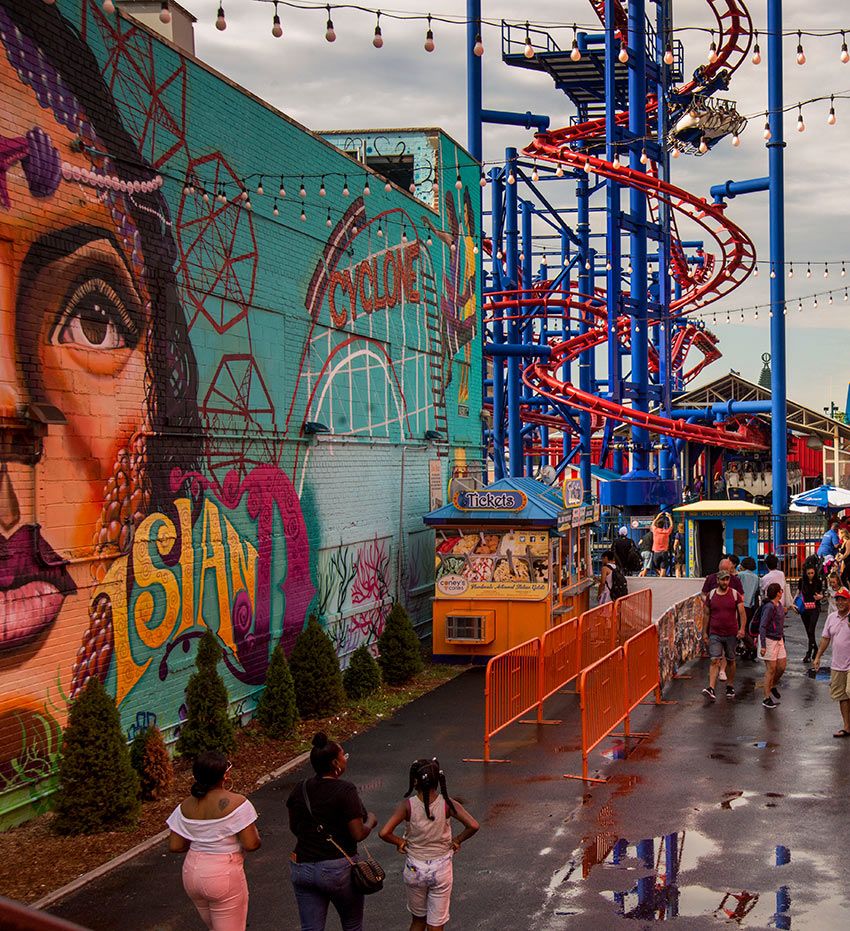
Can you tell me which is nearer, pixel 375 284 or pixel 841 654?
pixel 841 654

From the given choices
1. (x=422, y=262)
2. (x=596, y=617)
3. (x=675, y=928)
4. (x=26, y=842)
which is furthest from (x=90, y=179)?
(x=422, y=262)

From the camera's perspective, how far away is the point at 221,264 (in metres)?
13.9

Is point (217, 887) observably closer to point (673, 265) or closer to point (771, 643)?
point (771, 643)

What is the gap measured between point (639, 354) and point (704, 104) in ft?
20.8

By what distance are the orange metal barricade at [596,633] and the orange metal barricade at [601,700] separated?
2.71 metres

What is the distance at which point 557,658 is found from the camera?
50.0 feet

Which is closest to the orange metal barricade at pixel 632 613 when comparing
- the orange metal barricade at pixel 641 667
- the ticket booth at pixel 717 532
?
the orange metal barricade at pixel 641 667

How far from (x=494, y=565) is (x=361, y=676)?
3.73 meters

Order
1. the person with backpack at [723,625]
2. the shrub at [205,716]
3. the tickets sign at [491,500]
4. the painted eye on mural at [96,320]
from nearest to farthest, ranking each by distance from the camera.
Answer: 1. the painted eye on mural at [96,320]
2. the shrub at [205,716]
3. the person with backpack at [723,625]
4. the tickets sign at [491,500]

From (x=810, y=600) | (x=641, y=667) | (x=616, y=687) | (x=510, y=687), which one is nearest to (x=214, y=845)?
(x=616, y=687)

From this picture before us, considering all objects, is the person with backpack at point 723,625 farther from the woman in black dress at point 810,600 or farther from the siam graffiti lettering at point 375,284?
the siam graffiti lettering at point 375,284

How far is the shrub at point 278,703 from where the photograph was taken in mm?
13336

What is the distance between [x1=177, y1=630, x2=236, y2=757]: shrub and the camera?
39.2ft

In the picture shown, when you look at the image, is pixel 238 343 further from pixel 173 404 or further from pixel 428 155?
pixel 428 155
